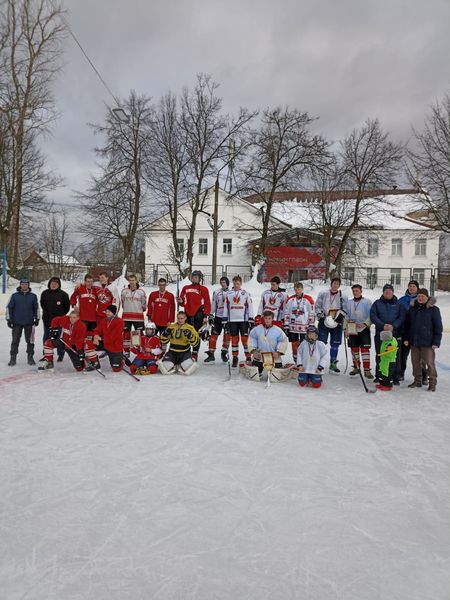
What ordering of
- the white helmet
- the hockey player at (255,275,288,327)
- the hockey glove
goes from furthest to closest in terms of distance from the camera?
1. the hockey player at (255,275,288,327)
2. the white helmet
3. the hockey glove

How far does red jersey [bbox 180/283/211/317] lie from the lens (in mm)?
6793

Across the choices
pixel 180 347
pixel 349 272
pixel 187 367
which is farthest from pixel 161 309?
pixel 349 272

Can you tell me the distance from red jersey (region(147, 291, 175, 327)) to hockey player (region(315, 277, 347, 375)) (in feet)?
7.41

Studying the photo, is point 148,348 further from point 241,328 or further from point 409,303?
point 409,303

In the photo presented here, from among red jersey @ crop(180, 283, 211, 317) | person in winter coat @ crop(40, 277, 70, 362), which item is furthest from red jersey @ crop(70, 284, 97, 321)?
red jersey @ crop(180, 283, 211, 317)

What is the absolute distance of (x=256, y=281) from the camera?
55.2ft

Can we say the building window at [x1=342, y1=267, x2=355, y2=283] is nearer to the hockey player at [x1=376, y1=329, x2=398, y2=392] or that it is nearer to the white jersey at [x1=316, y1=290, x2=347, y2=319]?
the white jersey at [x1=316, y1=290, x2=347, y2=319]

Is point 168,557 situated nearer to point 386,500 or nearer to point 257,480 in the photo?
point 257,480

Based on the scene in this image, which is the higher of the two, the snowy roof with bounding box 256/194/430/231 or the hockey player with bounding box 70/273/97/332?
the snowy roof with bounding box 256/194/430/231

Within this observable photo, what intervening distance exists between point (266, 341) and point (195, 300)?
1730mm

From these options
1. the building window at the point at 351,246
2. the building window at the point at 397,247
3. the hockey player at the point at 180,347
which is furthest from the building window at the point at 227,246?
the hockey player at the point at 180,347

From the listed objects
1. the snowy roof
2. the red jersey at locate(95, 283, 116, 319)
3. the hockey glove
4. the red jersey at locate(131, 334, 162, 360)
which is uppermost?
the snowy roof

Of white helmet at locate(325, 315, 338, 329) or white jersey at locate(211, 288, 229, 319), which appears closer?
white helmet at locate(325, 315, 338, 329)

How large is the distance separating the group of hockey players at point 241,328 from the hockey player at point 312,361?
0.04 ft
